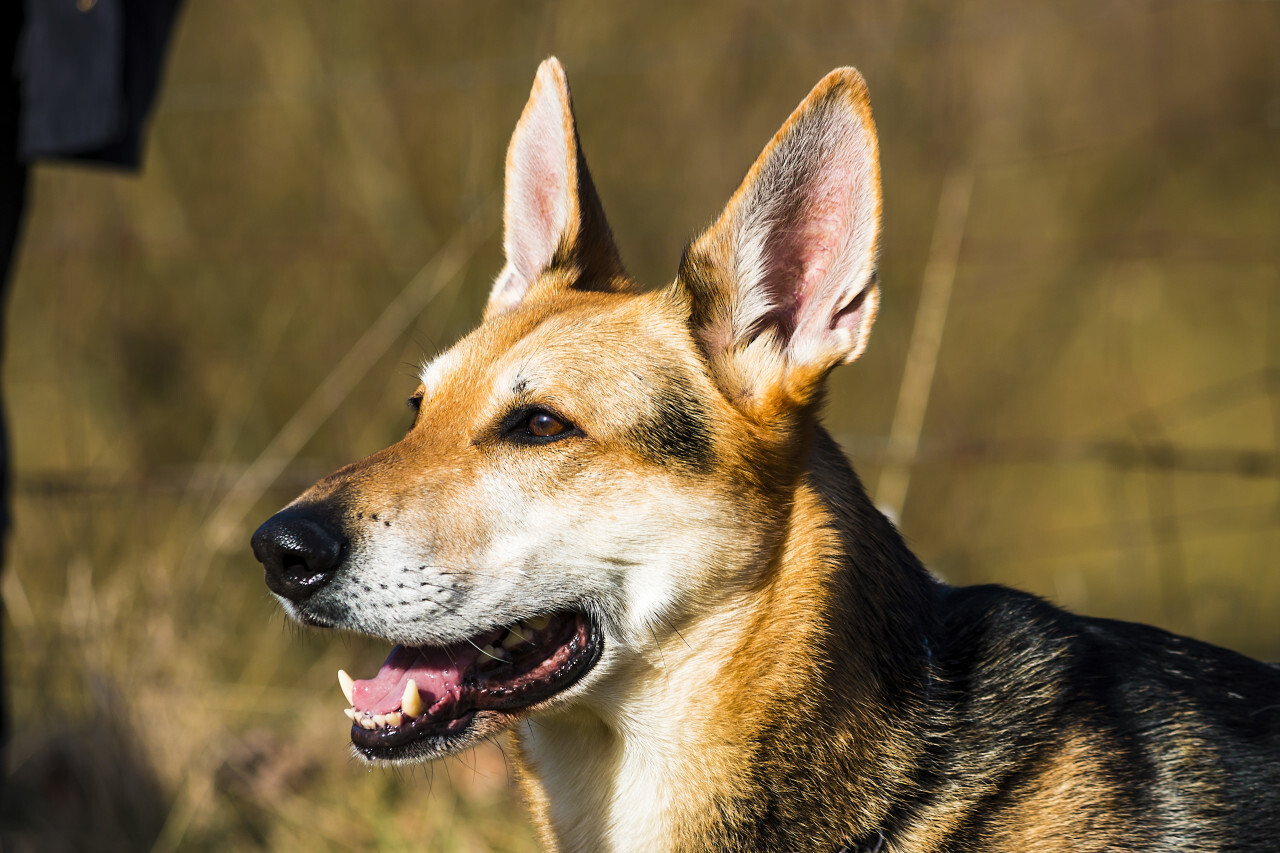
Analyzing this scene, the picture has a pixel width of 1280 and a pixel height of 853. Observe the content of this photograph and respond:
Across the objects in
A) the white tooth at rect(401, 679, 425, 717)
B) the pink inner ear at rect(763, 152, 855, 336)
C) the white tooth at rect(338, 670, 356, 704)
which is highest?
the pink inner ear at rect(763, 152, 855, 336)

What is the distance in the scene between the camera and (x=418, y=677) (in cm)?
261

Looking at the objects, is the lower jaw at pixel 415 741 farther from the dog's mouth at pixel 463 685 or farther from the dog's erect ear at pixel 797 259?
the dog's erect ear at pixel 797 259

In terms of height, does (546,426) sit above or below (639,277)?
below

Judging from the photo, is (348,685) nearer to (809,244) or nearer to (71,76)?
(809,244)

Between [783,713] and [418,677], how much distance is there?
83 centimetres

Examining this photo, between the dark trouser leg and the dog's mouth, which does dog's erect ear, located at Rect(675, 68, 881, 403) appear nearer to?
the dog's mouth

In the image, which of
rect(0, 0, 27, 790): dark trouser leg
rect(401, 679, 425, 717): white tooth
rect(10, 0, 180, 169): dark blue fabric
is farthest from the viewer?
rect(0, 0, 27, 790): dark trouser leg

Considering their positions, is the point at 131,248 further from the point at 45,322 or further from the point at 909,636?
the point at 909,636

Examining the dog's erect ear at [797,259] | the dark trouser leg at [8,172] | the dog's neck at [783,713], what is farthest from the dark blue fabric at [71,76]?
the dog's neck at [783,713]

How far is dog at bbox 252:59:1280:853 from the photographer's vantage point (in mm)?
2512

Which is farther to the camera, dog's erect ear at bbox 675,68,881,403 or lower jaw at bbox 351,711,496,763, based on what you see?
dog's erect ear at bbox 675,68,881,403

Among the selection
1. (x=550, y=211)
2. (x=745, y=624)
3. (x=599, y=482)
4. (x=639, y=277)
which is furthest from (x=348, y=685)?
(x=639, y=277)

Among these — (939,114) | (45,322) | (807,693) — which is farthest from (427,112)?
(807,693)

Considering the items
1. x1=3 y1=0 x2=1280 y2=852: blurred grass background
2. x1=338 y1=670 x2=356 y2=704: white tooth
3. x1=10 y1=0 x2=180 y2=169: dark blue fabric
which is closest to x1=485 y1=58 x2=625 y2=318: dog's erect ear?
x1=338 y1=670 x2=356 y2=704: white tooth
